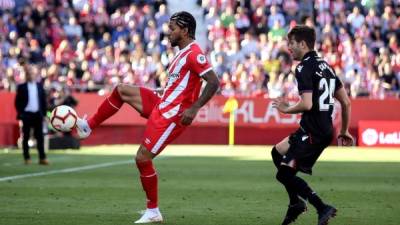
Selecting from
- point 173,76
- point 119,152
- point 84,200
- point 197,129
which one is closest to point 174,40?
point 173,76

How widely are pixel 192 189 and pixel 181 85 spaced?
4921 millimetres

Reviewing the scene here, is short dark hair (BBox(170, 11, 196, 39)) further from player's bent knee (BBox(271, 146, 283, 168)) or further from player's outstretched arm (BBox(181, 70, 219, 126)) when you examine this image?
player's bent knee (BBox(271, 146, 283, 168))

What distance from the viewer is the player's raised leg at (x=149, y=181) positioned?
1085 cm

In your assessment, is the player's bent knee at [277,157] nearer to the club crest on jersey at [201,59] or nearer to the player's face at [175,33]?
the club crest on jersey at [201,59]

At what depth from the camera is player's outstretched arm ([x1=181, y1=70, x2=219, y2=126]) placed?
10.5 m

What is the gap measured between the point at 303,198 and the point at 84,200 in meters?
4.15

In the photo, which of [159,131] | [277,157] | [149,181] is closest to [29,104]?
[149,181]

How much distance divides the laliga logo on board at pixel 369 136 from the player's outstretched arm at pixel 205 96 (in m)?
20.8

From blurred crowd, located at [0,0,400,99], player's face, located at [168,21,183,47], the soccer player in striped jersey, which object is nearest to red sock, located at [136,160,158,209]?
the soccer player in striped jersey

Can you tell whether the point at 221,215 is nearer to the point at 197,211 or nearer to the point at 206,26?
the point at 197,211

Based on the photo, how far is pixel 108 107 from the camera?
1121cm

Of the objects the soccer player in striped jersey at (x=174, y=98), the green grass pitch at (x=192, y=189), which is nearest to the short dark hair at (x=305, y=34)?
the soccer player in striped jersey at (x=174, y=98)

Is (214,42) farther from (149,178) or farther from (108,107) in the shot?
(149,178)

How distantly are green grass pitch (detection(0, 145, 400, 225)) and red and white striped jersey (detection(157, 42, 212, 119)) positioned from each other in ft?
4.15
